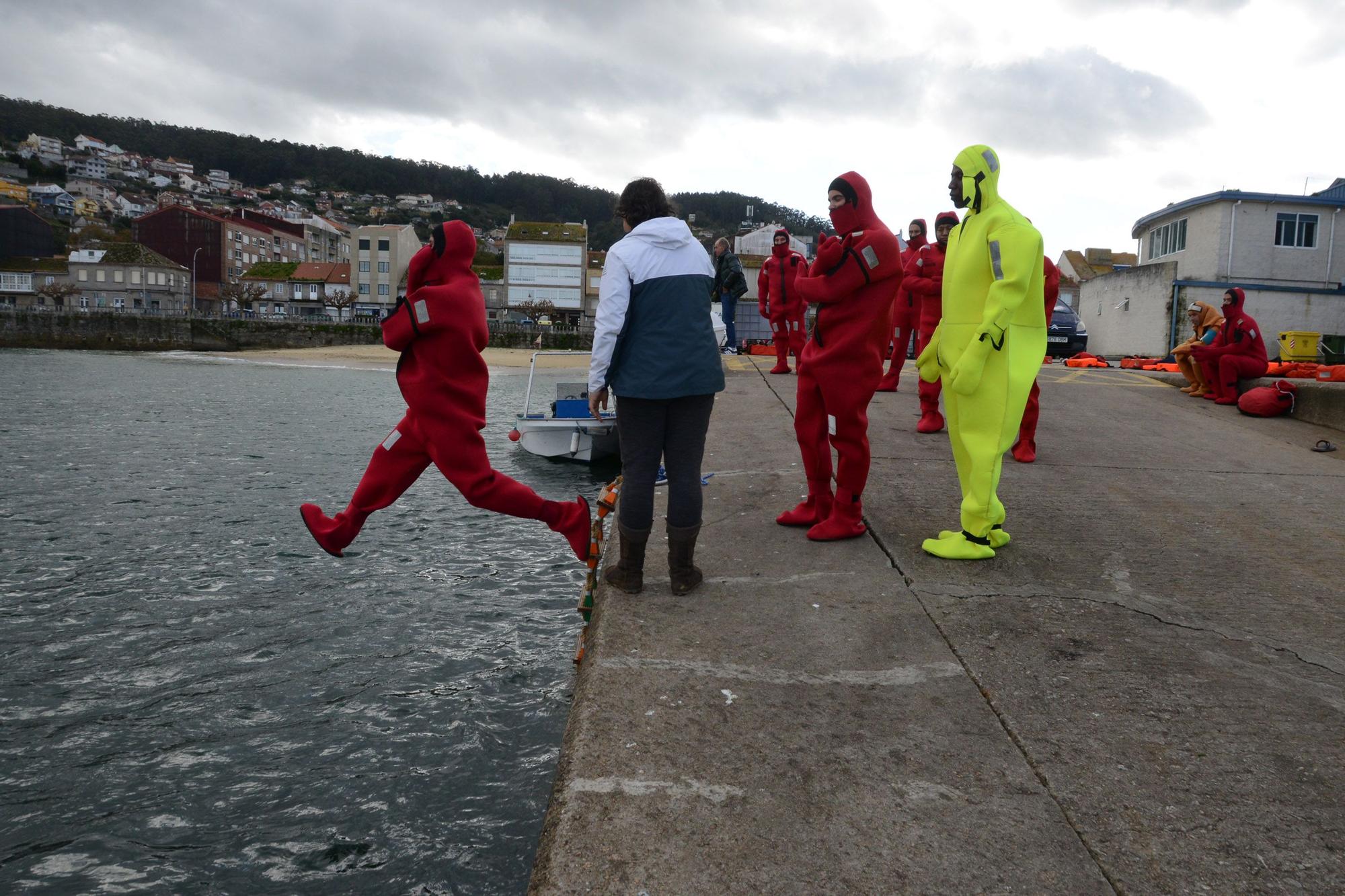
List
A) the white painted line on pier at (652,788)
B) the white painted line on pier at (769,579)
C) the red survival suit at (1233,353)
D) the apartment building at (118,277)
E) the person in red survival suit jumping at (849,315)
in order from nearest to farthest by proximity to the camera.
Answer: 1. the white painted line on pier at (652,788)
2. the white painted line on pier at (769,579)
3. the person in red survival suit jumping at (849,315)
4. the red survival suit at (1233,353)
5. the apartment building at (118,277)

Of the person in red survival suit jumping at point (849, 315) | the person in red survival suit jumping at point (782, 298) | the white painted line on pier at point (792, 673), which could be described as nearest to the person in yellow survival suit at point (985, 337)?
the person in red survival suit jumping at point (849, 315)

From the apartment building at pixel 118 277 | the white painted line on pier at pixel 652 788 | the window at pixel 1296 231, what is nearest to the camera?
the white painted line on pier at pixel 652 788

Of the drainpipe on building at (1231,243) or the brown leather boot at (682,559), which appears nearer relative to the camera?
the brown leather boot at (682,559)

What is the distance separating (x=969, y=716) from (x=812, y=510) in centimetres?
256

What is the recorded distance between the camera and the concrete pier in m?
2.42

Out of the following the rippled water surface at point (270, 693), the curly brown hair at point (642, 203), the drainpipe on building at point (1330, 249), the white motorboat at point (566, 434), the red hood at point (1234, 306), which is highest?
the drainpipe on building at point (1330, 249)

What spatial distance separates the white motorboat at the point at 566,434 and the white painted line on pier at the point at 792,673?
10992 millimetres

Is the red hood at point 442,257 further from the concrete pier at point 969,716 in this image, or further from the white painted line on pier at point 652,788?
the white painted line on pier at point 652,788

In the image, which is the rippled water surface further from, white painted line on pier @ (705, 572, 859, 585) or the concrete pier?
white painted line on pier @ (705, 572, 859, 585)

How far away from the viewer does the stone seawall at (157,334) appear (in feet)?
241

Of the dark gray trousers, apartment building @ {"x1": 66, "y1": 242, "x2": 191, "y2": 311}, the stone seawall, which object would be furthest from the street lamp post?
the dark gray trousers

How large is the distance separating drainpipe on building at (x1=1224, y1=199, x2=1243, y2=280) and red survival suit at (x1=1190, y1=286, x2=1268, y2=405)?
18.4 meters

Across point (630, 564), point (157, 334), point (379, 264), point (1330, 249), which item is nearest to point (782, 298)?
point (630, 564)

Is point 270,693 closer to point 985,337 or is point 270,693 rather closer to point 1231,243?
point 985,337
